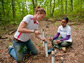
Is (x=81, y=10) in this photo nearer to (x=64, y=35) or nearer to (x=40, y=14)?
(x=64, y=35)

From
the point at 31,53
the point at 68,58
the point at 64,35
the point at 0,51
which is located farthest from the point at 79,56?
the point at 0,51

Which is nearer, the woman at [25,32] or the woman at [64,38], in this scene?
the woman at [25,32]

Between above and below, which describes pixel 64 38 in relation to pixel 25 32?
below

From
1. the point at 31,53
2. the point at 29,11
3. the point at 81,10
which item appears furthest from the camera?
the point at 29,11

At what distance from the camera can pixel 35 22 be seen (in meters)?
2.90

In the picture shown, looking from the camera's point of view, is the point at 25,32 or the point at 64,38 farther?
the point at 64,38

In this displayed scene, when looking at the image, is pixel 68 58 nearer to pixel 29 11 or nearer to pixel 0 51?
pixel 0 51

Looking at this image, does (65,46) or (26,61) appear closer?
(26,61)

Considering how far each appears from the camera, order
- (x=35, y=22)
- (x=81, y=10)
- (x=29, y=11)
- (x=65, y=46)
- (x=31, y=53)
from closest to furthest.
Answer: (x=35, y=22)
(x=31, y=53)
(x=65, y=46)
(x=81, y=10)
(x=29, y=11)

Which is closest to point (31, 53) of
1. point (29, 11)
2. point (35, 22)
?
point (35, 22)

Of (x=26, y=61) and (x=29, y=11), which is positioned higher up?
(x=29, y=11)

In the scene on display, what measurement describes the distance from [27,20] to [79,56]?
2.13 meters

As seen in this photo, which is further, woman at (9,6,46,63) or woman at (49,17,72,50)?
woman at (49,17,72,50)

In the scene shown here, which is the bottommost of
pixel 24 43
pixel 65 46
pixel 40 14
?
pixel 65 46
